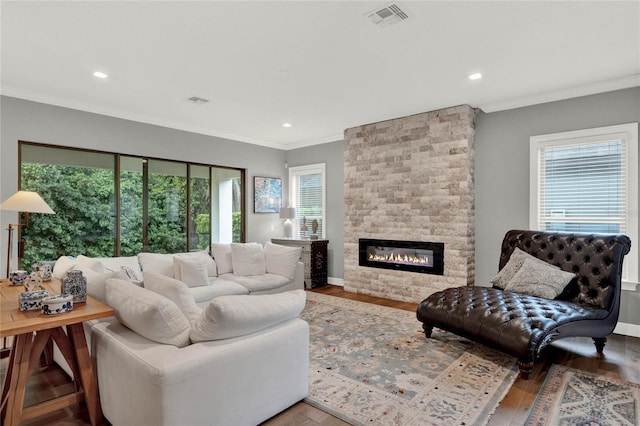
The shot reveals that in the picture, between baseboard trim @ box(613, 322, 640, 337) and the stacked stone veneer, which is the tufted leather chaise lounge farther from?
the stacked stone veneer

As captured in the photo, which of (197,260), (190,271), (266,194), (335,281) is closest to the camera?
(190,271)

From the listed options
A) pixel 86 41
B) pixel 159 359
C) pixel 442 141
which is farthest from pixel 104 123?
pixel 442 141

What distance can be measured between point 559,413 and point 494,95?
3.44 m

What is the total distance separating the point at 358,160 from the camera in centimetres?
579

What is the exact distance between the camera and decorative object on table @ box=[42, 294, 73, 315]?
2.01 m

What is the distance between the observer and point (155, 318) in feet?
6.15

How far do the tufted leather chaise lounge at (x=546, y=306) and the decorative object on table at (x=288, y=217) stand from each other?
366 centimetres

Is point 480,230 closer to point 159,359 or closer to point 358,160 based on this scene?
point 358,160

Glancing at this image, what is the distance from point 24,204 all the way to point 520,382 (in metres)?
4.61

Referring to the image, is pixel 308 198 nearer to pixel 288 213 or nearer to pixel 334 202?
pixel 288 213

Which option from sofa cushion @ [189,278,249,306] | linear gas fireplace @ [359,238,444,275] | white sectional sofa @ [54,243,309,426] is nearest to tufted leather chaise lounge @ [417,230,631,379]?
linear gas fireplace @ [359,238,444,275]

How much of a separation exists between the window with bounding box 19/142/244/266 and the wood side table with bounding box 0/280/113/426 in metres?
2.54

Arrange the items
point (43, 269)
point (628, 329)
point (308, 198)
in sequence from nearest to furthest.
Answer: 1. point (43, 269)
2. point (628, 329)
3. point (308, 198)

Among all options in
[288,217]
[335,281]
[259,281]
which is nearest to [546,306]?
[259,281]
